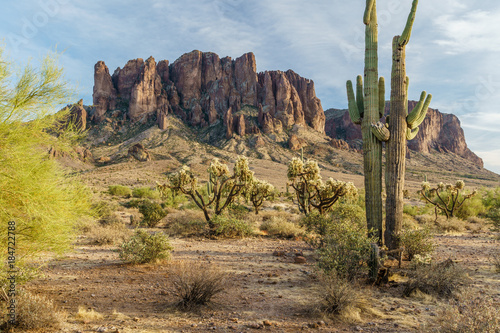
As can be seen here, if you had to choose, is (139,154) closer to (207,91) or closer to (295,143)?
(295,143)

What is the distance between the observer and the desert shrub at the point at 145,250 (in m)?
8.16

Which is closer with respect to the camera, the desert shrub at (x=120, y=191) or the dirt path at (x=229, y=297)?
the dirt path at (x=229, y=297)

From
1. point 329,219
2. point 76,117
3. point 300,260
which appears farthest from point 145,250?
point 329,219

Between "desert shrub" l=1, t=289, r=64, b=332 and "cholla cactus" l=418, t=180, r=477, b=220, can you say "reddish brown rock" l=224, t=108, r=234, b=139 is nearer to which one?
"cholla cactus" l=418, t=180, r=477, b=220

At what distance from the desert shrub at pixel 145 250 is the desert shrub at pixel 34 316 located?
3688 mm

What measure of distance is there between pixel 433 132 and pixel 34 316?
170 metres

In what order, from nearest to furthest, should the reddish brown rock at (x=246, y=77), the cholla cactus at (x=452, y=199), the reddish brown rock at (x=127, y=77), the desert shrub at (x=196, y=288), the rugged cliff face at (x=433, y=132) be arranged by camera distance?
the desert shrub at (x=196, y=288) < the cholla cactus at (x=452, y=199) < the reddish brown rock at (x=127, y=77) < the reddish brown rock at (x=246, y=77) < the rugged cliff face at (x=433, y=132)

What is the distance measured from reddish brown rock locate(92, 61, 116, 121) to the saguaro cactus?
116548 mm

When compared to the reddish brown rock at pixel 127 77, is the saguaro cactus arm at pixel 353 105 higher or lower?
lower

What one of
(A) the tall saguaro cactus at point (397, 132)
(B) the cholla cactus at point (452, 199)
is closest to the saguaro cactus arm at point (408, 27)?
(A) the tall saguaro cactus at point (397, 132)

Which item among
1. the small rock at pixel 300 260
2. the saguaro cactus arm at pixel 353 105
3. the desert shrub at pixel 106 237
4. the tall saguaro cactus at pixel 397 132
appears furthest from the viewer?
the desert shrub at pixel 106 237

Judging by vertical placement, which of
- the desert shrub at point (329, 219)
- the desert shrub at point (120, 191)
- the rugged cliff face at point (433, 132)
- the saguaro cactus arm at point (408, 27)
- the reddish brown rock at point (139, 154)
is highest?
the rugged cliff face at point (433, 132)

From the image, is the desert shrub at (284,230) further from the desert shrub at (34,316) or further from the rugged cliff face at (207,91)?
the rugged cliff face at (207,91)

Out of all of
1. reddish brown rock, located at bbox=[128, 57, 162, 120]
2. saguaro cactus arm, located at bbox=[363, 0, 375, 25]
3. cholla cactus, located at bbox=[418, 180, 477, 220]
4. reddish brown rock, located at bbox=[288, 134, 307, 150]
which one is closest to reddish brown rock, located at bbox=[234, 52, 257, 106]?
reddish brown rock, located at bbox=[128, 57, 162, 120]
